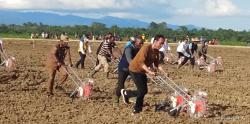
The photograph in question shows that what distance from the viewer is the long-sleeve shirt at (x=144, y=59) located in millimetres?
11453

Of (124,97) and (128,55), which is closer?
(128,55)

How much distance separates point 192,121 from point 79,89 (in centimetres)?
362

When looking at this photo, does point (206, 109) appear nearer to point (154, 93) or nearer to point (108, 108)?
point (108, 108)

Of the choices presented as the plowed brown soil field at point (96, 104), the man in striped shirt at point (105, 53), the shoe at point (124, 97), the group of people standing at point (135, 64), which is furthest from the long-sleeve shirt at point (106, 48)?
the shoe at point (124, 97)

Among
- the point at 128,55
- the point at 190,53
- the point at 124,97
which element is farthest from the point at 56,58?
the point at 190,53

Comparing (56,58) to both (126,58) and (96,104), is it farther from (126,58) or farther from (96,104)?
(126,58)

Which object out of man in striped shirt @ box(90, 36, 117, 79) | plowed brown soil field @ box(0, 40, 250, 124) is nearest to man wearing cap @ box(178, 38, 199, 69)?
plowed brown soil field @ box(0, 40, 250, 124)

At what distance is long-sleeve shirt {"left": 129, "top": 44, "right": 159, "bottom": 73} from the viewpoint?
11453 mm

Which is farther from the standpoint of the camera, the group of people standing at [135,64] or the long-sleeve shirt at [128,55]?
the long-sleeve shirt at [128,55]

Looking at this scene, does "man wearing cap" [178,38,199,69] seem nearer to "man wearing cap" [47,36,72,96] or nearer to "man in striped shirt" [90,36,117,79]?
"man in striped shirt" [90,36,117,79]

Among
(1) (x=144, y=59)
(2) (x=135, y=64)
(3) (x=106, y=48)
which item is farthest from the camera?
(3) (x=106, y=48)

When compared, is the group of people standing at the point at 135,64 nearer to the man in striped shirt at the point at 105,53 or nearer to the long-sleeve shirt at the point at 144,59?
the long-sleeve shirt at the point at 144,59

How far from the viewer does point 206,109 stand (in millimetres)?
11875

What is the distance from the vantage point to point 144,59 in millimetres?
11453
